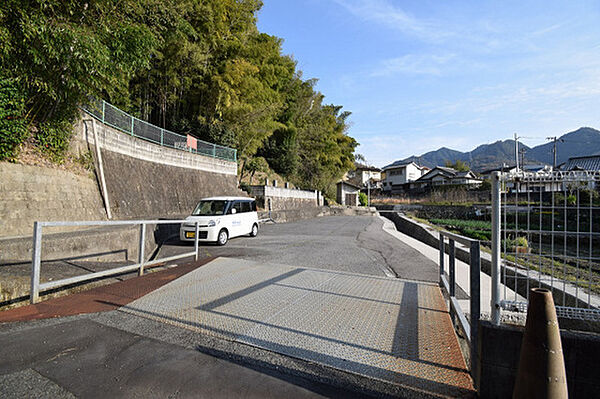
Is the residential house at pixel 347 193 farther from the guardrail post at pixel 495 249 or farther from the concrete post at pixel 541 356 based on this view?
the concrete post at pixel 541 356

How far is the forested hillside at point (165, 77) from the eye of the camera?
5.76 m

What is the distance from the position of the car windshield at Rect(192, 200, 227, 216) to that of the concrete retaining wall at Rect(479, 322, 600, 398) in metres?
9.02

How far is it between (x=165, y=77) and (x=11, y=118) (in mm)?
11355

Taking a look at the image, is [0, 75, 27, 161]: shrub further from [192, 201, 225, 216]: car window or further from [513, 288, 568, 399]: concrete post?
[513, 288, 568, 399]: concrete post

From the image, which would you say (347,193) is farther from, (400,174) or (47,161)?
(47,161)

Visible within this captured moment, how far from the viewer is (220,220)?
967 cm

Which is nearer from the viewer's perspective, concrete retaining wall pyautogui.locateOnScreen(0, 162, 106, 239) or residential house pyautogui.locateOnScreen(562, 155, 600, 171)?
concrete retaining wall pyautogui.locateOnScreen(0, 162, 106, 239)

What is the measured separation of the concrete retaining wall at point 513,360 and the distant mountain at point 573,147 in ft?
629

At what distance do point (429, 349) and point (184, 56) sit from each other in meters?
17.2

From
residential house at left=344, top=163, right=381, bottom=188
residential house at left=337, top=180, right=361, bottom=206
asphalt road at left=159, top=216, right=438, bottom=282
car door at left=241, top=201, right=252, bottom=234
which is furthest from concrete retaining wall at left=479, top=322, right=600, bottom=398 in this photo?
residential house at left=344, top=163, right=381, bottom=188

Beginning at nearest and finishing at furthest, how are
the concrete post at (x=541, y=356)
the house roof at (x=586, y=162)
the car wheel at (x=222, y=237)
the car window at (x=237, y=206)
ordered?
1. the concrete post at (x=541, y=356)
2. the car wheel at (x=222, y=237)
3. the car window at (x=237, y=206)
4. the house roof at (x=586, y=162)

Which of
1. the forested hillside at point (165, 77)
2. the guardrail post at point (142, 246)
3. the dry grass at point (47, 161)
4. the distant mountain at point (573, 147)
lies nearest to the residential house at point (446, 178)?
the forested hillside at point (165, 77)

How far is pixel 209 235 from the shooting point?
30.4ft

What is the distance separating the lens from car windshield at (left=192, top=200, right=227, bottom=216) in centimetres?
1007
